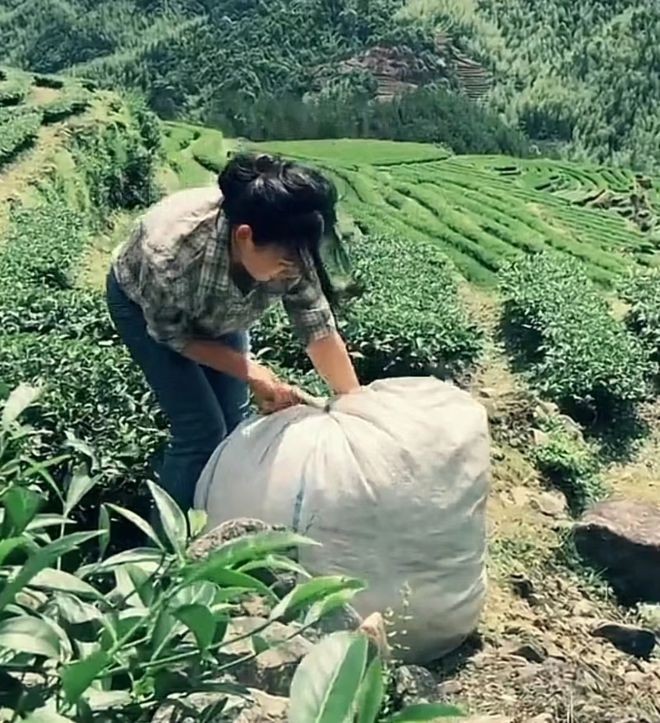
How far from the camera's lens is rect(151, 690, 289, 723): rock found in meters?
1.80

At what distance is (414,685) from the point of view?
306cm

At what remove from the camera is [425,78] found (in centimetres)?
6156

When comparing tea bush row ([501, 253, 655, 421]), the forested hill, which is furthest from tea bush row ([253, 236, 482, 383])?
the forested hill

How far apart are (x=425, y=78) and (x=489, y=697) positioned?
196 feet

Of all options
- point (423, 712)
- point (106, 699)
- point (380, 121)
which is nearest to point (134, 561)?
point (106, 699)

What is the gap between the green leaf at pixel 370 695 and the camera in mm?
1472

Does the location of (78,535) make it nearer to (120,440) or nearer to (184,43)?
(120,440)

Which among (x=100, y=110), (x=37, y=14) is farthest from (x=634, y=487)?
(x=37, y=14)

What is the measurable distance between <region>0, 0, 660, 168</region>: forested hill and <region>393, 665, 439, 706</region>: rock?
157 ft

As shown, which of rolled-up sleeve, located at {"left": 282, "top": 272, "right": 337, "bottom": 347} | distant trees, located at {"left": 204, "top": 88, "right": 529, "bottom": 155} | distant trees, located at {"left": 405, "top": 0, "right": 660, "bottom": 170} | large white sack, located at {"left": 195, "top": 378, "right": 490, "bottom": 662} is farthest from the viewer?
distant trees, located at {"left": 405, "top": 0, "right": 660, "bottom": 170}

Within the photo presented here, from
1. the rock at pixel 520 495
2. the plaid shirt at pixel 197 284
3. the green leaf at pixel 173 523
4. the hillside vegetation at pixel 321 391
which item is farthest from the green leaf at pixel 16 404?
the rock at pixel 520 495

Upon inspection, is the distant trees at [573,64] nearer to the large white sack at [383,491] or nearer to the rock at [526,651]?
the rock at [526,651]

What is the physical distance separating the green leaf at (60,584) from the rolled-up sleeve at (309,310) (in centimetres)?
160

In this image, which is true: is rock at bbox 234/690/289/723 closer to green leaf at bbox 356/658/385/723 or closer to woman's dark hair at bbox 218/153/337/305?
green leaf at bbox 356/658/385/723
